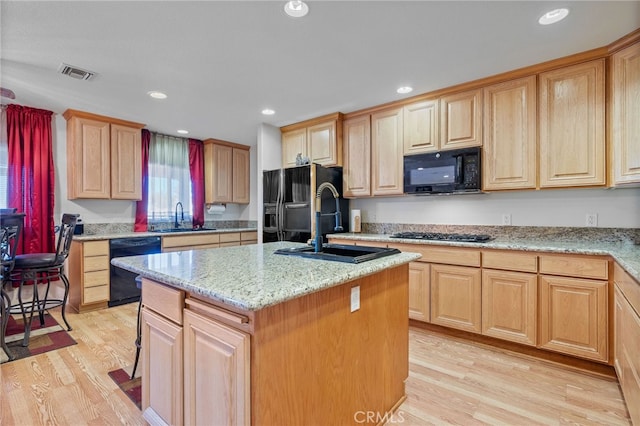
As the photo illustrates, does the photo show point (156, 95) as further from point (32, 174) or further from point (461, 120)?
point (461, 120)

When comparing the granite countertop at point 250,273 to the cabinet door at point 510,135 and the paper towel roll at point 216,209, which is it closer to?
the cabinet door at point 510,135

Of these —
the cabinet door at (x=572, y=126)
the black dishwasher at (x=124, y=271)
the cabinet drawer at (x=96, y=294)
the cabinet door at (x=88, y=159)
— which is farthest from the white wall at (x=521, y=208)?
the cabinet door at (x=88, y=159)

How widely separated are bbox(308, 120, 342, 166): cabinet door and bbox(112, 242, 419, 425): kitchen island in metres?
2.30

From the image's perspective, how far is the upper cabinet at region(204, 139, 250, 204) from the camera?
17.0 ft

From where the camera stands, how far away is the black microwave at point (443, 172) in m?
2.93

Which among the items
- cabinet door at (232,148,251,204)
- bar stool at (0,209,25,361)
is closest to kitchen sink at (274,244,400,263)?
bar stool at (0,209,25,361)

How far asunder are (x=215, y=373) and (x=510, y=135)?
2940mm

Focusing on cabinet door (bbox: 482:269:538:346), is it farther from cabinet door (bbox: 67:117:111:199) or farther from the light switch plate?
cabinet door (bbox: 67:117:111:199)

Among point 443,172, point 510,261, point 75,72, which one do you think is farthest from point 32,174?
point 510,261

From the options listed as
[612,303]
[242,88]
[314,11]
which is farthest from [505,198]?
[242,88]

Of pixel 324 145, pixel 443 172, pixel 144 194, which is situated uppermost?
pixel 324 145

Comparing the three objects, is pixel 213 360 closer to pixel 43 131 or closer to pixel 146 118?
pixel 146 118

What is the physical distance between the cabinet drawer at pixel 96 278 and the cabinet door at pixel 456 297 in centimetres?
361

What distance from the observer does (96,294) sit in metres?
3.56
